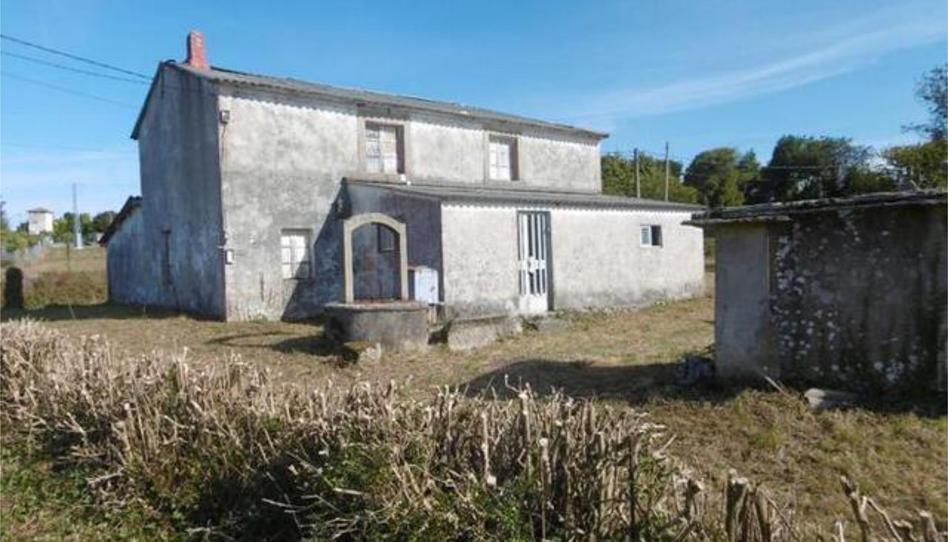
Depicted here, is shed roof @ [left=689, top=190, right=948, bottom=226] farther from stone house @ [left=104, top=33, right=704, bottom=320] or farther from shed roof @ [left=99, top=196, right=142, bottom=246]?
shed roof @ [left=99, top=196, right=142, bottom=246]

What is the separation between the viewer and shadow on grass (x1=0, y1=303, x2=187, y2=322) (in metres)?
16.4

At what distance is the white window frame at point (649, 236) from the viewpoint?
1835cm

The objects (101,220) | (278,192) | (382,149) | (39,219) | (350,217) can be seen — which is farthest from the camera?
(39,219)

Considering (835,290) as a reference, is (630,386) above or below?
below

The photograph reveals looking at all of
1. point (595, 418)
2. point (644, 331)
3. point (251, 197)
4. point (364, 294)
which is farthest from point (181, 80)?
point (595, 418)

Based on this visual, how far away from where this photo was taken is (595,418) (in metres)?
3.20

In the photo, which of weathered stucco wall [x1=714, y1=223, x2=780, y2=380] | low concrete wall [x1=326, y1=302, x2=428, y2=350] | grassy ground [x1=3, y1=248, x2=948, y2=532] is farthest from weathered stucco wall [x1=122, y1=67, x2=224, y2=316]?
weathered stucco wall [x1=714, y1=223, x2=780, y2=380]

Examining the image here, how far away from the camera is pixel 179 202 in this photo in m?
17.0

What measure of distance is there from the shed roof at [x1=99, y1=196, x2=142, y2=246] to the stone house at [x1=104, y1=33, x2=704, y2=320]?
0.41 m

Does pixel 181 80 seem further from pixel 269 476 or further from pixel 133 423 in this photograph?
pixel 269 476

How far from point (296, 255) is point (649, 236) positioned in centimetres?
999

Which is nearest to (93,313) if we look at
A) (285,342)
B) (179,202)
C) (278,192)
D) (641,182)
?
(179,202)

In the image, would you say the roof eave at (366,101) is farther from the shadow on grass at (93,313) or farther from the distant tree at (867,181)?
the distant tree at (867,181)

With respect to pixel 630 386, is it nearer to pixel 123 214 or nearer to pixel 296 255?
pixel 296 255
